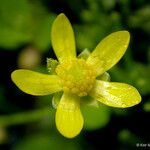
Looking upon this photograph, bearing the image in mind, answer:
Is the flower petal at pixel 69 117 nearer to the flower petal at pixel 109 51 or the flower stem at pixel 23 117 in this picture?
the flower petal at pixel 109 51

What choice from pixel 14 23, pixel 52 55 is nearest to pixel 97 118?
pixel 52 55

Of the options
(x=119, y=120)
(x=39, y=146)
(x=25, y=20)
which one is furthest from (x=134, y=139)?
(x=25, y=20)

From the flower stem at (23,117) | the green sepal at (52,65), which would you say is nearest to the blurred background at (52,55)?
the flower stem at (23,117)

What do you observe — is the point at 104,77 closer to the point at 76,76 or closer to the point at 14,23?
the point at 76,76

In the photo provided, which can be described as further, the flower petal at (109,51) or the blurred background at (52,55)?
the blurred background at (52,55)

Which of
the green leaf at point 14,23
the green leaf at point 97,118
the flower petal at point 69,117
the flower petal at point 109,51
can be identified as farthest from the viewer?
the green leaf at point 14,23

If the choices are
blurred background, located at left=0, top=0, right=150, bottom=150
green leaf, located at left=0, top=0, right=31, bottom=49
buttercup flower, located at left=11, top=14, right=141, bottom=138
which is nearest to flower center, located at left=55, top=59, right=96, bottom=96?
buttercup flower, located at left=11, top=14, right=141, bottom=138
